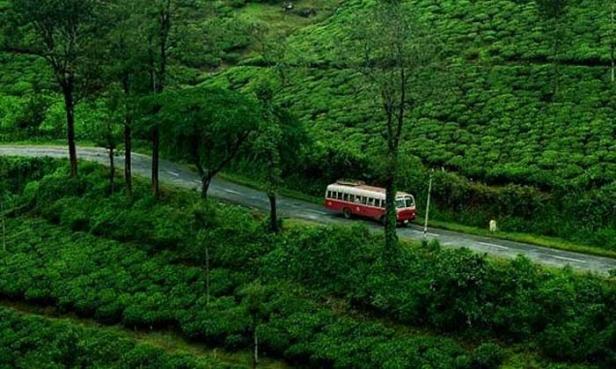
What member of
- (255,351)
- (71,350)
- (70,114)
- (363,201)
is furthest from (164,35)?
(255,351)

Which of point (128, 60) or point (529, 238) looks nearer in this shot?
point (529, 238)

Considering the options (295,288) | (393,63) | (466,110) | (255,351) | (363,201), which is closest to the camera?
(255,351)

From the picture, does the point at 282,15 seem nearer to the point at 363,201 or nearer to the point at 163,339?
the point at 363,201

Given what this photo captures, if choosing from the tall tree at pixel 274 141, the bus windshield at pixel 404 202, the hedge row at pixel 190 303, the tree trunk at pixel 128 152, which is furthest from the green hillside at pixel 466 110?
the hedge row at pixel 190 303

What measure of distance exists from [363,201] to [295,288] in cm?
923

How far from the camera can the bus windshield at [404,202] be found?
43.2 m

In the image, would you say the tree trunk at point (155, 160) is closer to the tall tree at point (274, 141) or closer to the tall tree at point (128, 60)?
the tall tree at point (128, 60)

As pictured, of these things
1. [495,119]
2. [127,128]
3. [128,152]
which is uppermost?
[495,119]

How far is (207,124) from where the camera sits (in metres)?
41.2

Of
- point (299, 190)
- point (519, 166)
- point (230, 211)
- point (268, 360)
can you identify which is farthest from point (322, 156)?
point (268, 360)

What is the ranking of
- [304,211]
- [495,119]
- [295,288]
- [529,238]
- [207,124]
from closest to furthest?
1. [295,288]
2. [529,238]
3. [207,124]
4. [304,211]
5. [495,119]

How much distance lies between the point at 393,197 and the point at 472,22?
36441mm

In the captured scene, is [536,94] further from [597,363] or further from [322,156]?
[597,363]

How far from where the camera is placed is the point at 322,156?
51781mm
